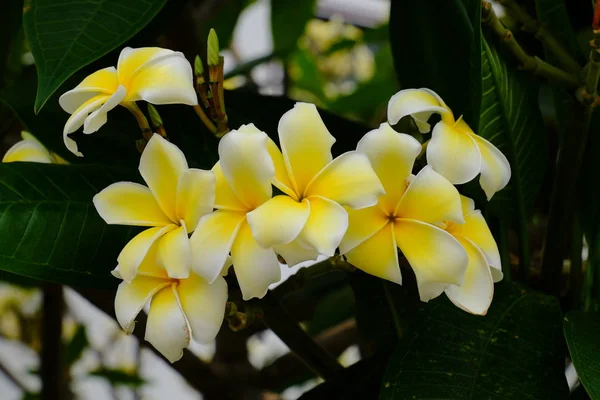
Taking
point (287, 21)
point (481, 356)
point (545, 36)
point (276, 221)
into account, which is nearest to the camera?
point (276, 221)

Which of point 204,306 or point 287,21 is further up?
point 204,306

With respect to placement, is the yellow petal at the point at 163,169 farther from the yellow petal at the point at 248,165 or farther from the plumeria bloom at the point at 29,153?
the plumeria bloom at the point at 29,153

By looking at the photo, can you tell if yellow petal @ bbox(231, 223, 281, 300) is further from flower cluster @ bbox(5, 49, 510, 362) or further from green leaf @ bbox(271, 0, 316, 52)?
green leaf @ bbox(271, 0, 316, 52)

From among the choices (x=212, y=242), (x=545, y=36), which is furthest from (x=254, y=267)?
(x=545, y=36)

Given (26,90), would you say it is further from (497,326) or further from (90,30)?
(497,326)

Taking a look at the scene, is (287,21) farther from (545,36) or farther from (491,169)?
(491,169)

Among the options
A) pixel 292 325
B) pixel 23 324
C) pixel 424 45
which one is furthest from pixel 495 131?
pixel 23 324

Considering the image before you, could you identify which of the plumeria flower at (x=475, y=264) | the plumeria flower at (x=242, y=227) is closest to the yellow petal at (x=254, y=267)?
the plumeria flower at (x=242, y=227)
